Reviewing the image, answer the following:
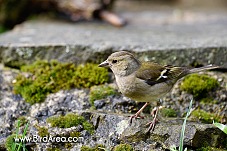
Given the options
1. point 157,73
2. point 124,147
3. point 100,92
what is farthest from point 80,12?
point 124,147

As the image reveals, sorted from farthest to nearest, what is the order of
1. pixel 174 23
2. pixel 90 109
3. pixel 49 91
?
pixel 174 23 < pixel 49 91 < pixel 90 109

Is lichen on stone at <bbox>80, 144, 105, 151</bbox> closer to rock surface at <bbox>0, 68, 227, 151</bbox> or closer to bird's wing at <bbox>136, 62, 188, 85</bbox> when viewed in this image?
rock surface at <bbox>0, 68, 227, 151</bbox>

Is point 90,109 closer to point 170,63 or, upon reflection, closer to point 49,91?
point 49,91

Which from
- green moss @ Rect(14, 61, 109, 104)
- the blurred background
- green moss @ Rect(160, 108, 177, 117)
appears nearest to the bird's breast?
green moss @ Rect(160, 108, 177, 117)

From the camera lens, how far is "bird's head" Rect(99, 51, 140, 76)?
4.43 metres

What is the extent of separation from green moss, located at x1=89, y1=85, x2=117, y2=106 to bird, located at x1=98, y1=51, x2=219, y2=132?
32 cm

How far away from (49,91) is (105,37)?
123cm

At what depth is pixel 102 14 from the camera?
6.96 m

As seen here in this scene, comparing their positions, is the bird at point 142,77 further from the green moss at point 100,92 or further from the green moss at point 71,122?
the green moss at point 71,122

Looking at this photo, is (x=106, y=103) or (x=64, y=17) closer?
(x=106, y=103)

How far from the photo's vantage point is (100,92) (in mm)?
4746

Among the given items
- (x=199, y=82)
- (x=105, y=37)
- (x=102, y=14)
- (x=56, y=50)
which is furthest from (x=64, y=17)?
(x=199, y=82)

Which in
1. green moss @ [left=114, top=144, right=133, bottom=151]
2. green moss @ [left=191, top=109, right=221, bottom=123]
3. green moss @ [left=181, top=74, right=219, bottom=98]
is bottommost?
green moss @ [left=114, top=144, right=133, bottom=151]

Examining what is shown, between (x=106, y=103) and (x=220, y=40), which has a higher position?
(x=220, y=40)
